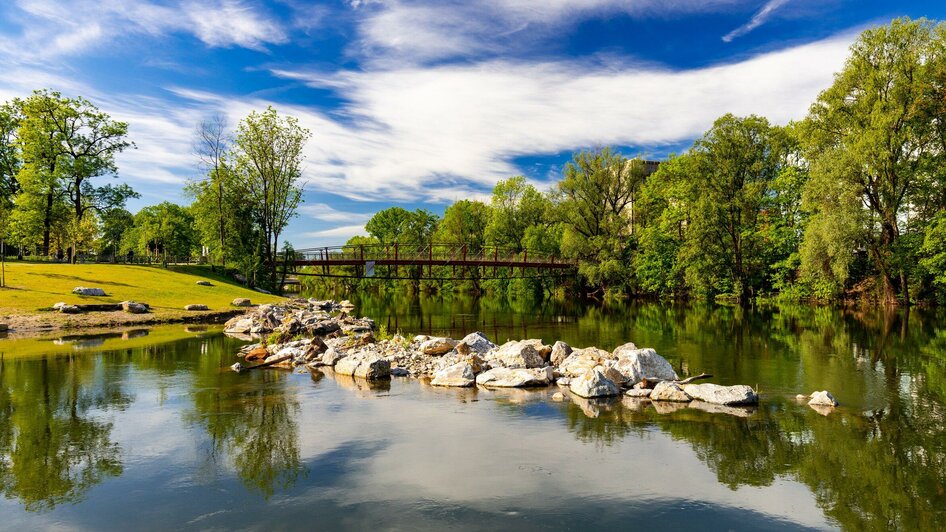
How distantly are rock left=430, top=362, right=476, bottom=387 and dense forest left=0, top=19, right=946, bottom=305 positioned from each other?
44541mm

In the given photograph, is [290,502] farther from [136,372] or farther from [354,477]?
[136,372]

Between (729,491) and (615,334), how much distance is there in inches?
978

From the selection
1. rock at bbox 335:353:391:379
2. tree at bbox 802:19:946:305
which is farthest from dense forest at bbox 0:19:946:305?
rock at bbox 335:353:391:379

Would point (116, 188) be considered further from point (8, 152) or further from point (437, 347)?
point (437, 347)

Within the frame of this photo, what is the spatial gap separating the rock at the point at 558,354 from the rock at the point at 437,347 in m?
4.79

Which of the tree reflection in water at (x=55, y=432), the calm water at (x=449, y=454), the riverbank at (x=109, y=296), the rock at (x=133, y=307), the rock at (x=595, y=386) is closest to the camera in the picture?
the calm water at (x=449, y=454)

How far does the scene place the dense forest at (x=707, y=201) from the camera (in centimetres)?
4956

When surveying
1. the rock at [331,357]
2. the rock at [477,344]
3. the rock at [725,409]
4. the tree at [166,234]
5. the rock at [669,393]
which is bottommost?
the rock at [331,357]

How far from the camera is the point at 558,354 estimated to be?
76.0 feet

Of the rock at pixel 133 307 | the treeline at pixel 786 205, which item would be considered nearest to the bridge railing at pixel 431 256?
the treeline at pixel 786 205

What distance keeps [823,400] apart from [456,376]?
476 inches

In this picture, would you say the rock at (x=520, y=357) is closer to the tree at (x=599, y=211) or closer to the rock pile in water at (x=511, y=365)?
the rock pile in water at (x=511, y=365)

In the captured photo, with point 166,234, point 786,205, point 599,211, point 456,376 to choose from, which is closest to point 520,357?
point 456,376

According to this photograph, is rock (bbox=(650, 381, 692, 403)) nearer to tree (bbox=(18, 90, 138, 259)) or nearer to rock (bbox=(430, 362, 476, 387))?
rock (bbox=(430, 362, 476, 387))
